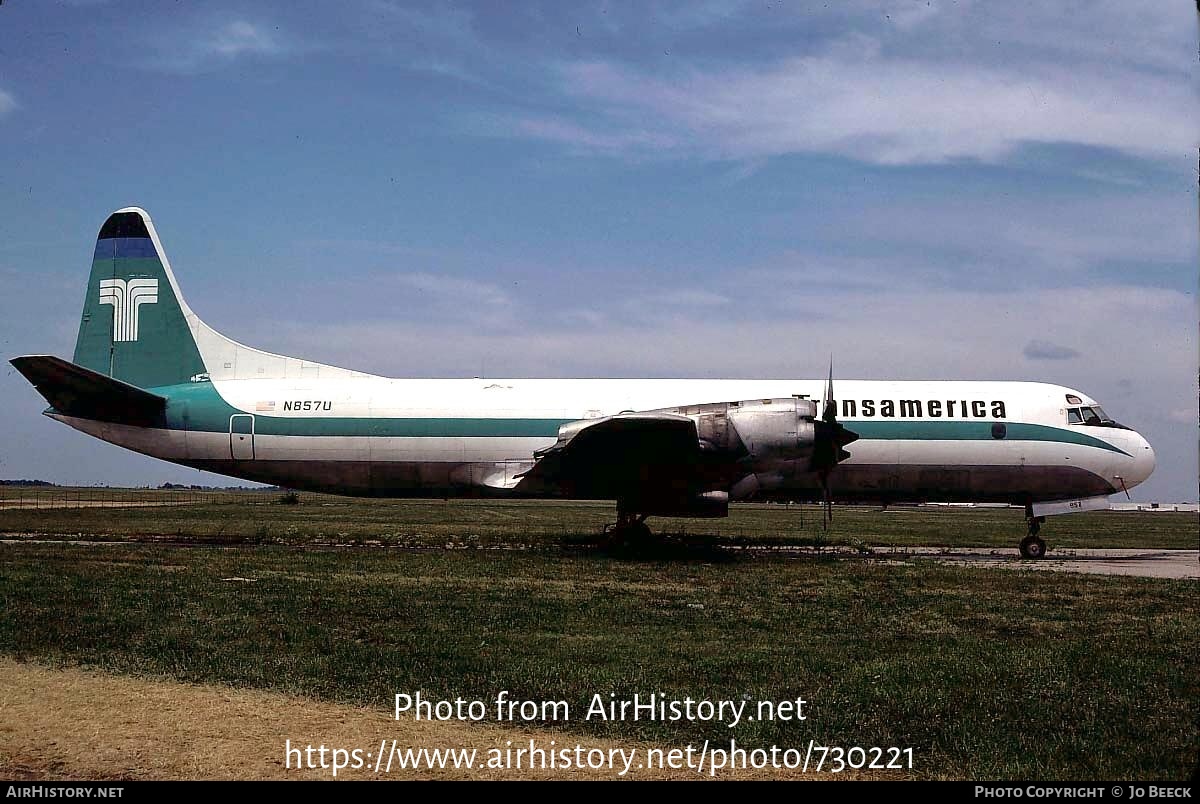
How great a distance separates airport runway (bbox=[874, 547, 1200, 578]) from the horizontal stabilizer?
55.5ft

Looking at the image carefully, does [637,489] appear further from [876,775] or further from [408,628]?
[876,775]

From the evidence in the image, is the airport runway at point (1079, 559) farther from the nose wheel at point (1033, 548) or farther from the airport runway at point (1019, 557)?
the nose wheel at point (1033, 548)

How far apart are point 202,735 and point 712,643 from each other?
5344mm

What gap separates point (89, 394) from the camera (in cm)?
2058

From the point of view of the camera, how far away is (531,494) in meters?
20.8

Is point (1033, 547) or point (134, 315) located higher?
point (134, 315)

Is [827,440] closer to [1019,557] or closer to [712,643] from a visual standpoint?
[1019,557]

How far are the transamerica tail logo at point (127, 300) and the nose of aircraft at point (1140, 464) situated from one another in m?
23.5

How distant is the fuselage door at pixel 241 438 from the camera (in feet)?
69.3

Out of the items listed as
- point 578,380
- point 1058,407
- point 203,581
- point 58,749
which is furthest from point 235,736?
point 1058,407

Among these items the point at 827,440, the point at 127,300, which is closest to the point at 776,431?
the point at 827,440

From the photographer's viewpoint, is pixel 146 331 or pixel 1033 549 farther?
pixel 146 331

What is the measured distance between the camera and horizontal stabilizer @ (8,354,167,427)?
769 inches
